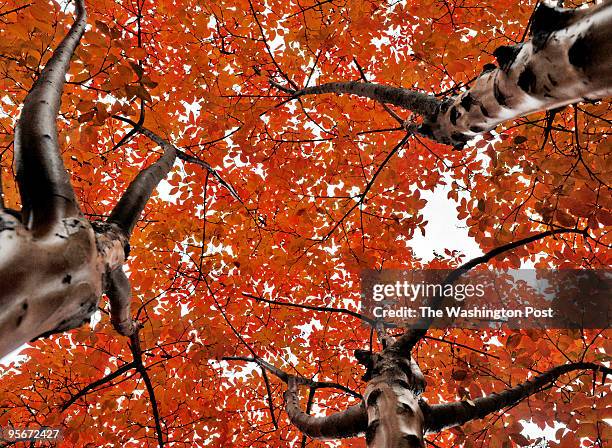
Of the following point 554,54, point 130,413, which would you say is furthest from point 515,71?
point 130,413

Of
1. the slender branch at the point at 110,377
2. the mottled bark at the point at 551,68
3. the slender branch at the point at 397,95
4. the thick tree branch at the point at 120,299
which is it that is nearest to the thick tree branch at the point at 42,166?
the thick tree branch at the point at 120,299

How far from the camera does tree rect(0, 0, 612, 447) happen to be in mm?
Result: 1358

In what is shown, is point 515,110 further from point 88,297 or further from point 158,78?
point 158,78

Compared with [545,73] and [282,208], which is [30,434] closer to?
[282,208]

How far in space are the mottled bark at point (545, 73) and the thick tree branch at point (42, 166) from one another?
1.80 m

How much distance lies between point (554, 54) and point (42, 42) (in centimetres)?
356

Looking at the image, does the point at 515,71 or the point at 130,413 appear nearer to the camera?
the point at 515,71

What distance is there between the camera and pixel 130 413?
448 cm

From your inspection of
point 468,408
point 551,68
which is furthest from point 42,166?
point 468,408

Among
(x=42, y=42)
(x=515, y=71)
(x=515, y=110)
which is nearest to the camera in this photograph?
(x=515, y=71)

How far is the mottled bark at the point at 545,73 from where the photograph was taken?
3.51 feet

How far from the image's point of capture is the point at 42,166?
4.27 ft

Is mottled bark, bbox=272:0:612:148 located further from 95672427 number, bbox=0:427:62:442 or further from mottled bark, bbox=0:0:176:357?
95672427 number, bbox=0:427:62:442

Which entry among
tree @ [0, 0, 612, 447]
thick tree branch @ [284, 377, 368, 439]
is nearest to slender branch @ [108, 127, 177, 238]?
tree @ [0, 0, 612, 447]
